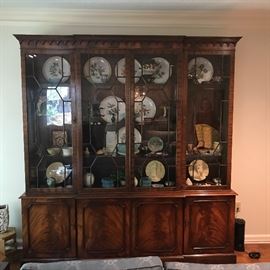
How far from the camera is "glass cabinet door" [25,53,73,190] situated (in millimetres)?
3295

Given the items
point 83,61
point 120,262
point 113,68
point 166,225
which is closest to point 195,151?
point 166,225

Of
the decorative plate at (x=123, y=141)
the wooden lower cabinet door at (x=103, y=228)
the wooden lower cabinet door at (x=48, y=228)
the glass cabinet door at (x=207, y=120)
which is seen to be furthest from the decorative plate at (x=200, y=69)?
the wooden lower cabinet door at (x=48, y=228)

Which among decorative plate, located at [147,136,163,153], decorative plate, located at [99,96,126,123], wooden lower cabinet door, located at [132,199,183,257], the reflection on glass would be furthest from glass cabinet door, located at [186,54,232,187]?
the reflection on glass

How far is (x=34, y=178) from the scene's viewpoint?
11.1ft

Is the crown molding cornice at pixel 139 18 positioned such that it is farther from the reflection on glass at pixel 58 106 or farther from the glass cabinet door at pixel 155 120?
the reflection on glass at pixel 58 106

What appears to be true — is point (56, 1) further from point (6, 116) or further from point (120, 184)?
point (120, 184)

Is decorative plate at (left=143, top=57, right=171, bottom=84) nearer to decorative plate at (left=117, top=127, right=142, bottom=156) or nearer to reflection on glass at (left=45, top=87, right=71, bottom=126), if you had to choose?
decorative plate at (left=117, top=127, right=142, bottom=156)

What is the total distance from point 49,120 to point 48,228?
1118 mm

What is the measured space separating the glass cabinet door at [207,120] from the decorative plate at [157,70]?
25 centimetres

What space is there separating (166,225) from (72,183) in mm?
1079

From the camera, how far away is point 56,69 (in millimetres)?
3320

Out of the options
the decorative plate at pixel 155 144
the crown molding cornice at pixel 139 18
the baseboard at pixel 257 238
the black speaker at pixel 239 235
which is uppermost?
the crown molding cornice at pixel 139 18

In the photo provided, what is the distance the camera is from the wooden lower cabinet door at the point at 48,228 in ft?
10.7

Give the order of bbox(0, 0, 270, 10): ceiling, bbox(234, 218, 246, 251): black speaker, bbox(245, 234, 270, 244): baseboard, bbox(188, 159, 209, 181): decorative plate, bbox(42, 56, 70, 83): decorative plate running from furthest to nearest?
bbox(245, 234, 270, 244): baseboard, bbox(234, 218, 246, 251): black speaker, bbox(188, 159, 209, 181): decorative plate, bbox(42, 56, 70, 83): decorative plate, bbox(0, 0, 270, 10): ceiling
